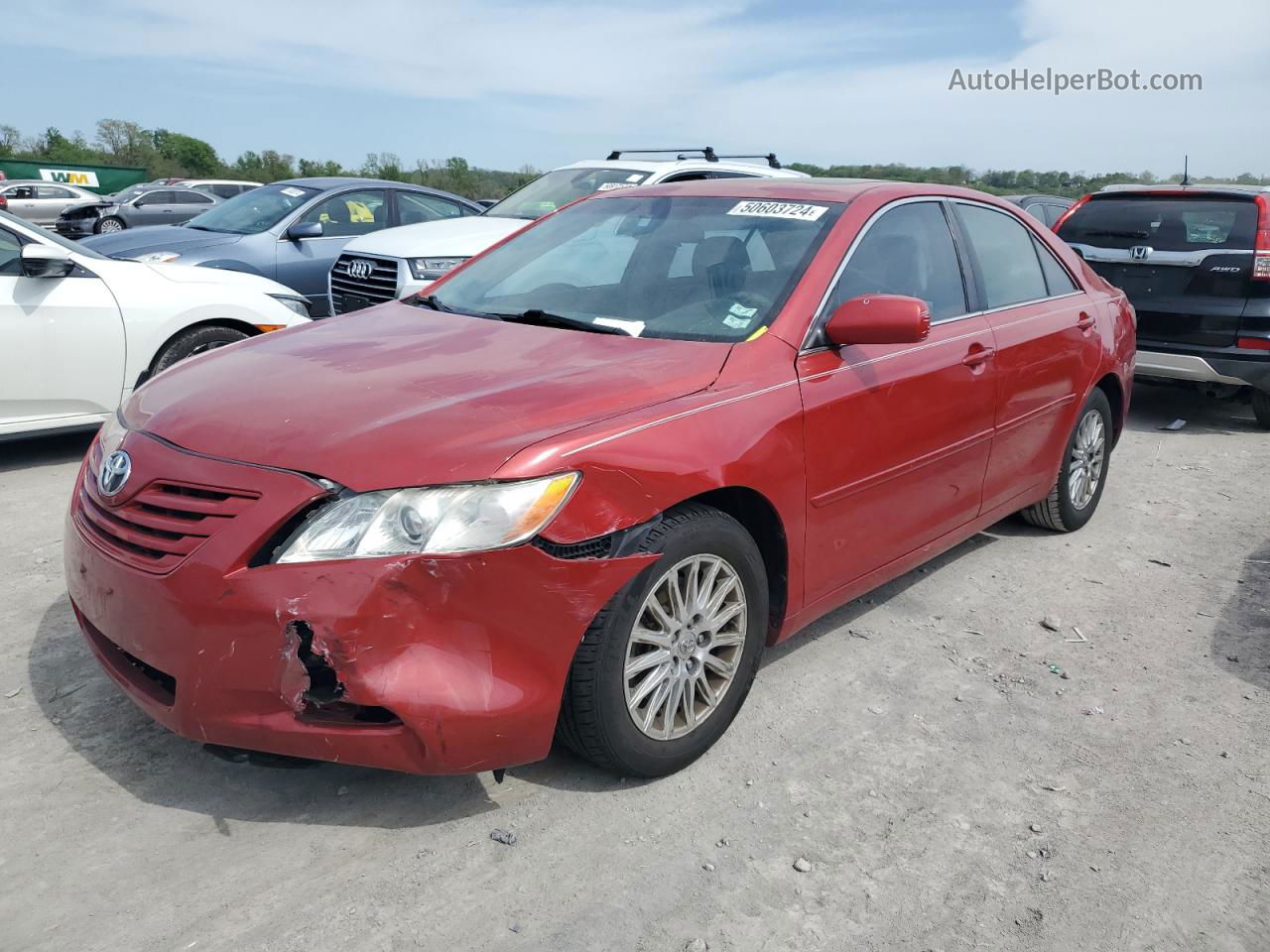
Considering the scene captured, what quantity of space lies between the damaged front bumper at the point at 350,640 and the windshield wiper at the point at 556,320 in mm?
1053

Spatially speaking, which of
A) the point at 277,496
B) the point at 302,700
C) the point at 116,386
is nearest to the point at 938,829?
the point at 302,700

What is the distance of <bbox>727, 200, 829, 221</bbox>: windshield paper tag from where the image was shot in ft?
12.0

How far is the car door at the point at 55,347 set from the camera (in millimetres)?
5477

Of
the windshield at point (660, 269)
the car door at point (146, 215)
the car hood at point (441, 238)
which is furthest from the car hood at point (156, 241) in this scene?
the car door at point (146, 215)

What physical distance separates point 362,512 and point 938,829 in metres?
1.71

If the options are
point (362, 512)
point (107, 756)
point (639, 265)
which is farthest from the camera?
point (639, 265)

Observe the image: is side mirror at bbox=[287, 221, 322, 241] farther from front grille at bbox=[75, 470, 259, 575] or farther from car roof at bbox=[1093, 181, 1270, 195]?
front grille at bbox=[75, 470, 259, 575]

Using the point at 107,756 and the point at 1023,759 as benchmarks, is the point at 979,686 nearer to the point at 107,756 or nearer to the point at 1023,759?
the point at 1023,759

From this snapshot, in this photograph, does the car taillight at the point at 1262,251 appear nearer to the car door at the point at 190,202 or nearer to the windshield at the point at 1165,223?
the windshield at the point at 1165,223

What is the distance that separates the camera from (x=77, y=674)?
11.2 ft

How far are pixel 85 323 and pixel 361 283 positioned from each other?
8.67 ft

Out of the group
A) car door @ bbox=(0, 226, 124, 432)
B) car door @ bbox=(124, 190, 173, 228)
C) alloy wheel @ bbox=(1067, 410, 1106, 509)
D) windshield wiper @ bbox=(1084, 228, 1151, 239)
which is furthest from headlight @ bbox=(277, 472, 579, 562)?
car door @ bbox=(124, 190, 173, 228)

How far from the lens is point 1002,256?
4465 millimetres

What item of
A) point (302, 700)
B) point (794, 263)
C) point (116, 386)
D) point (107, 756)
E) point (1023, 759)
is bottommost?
point (1023, 759)
